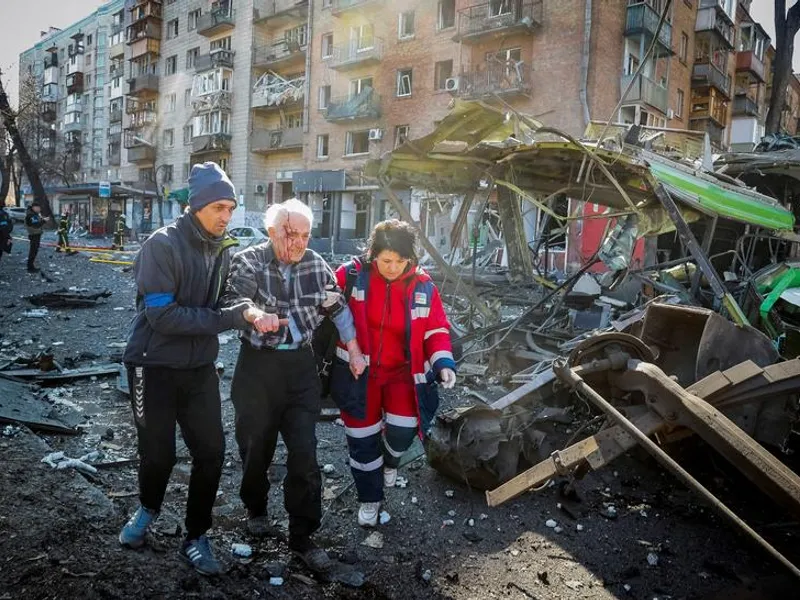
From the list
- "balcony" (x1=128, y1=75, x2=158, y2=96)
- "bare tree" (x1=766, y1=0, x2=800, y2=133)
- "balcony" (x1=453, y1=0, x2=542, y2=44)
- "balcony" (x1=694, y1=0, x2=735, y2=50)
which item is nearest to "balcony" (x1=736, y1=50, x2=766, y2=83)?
"balcony" (x1=694, y1=0, x2=735, y2=50)

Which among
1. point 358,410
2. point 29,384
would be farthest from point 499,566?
point 29,384

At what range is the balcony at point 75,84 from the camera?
5519 cm

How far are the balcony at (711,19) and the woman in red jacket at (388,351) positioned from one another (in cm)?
3180

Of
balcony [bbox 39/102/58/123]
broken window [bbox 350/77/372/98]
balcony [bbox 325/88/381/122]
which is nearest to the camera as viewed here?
balcony [bbox 325/88/381/122]

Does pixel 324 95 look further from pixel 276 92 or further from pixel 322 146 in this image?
pixel 276 92

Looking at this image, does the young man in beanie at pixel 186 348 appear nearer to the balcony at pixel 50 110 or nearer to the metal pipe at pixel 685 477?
the metal pipe at pixel 685 477

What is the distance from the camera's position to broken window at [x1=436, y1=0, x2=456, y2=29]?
26.3 m

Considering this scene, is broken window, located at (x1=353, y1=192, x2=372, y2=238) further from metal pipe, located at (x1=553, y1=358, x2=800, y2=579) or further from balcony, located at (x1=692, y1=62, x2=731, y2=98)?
metal pipe, located at (x1=553, y1=358, x2=800, y2=579)

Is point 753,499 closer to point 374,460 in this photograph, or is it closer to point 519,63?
point 374,460

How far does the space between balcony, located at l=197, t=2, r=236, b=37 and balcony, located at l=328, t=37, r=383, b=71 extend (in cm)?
1022

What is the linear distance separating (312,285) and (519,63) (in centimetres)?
2300

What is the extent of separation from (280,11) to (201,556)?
120 feet

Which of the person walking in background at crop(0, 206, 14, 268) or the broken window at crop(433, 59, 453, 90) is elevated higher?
the broken window at crop(433, 59, 453, 90)

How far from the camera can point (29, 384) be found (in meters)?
5.51
